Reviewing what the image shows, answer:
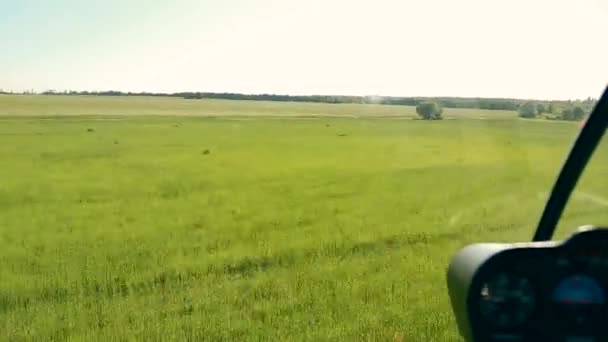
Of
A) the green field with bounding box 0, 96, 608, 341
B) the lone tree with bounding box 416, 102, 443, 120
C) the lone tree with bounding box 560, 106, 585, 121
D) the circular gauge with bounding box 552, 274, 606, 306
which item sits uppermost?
the lone tree with bounding box 560, 106, 585, 121

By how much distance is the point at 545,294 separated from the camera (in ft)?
6.41

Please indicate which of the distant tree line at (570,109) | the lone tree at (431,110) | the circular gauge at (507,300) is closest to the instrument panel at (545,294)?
the circular gauge at (507,300)

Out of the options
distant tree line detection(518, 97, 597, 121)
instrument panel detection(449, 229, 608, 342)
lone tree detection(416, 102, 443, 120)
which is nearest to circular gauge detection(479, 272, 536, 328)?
instrument panel detection(449, 229, 608, 342)

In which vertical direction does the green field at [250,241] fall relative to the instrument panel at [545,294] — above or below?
below

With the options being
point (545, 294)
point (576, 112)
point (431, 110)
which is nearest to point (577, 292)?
point (545, 294)

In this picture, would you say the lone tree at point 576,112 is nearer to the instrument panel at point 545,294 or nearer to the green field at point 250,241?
the green field at point 250,241

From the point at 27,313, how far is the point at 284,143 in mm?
A: 28466

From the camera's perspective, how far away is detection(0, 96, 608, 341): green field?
5.89 meters

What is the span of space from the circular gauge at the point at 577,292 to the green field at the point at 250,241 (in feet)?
1.86

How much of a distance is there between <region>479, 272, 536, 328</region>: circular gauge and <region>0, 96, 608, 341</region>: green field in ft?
2.10

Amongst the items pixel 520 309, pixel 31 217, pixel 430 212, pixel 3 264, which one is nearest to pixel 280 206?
pixel 430 212

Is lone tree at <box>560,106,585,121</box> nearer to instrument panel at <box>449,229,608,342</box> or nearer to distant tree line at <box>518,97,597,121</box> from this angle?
distant tree line at <box>518,97,597,121</box>

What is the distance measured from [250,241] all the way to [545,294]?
26.4 ft

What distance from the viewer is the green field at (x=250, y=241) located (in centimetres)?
589
